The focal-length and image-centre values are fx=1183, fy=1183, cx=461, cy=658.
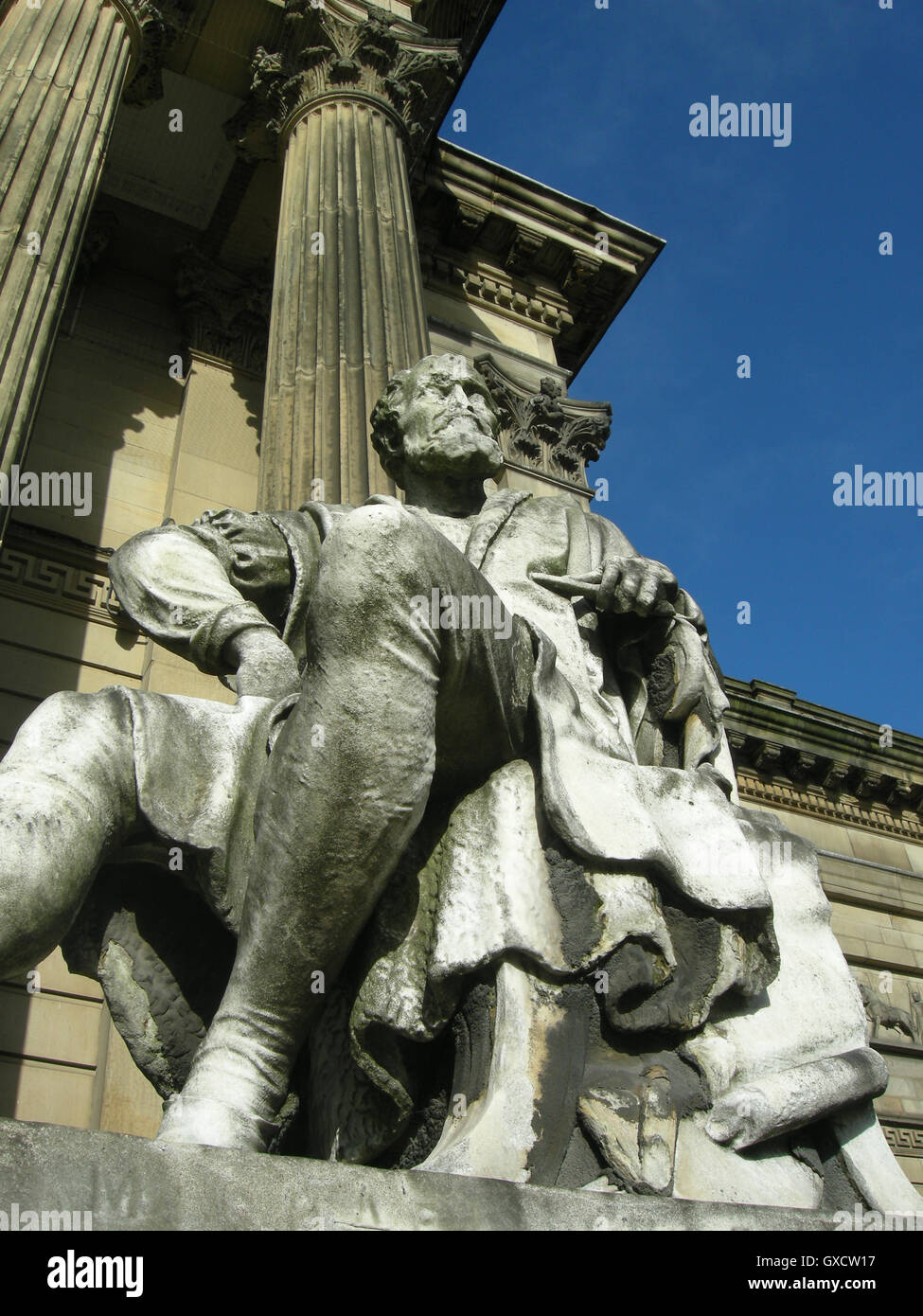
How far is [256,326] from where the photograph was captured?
13.3 meters

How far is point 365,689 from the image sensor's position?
7.91 feet

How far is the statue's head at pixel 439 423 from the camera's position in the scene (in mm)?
3738

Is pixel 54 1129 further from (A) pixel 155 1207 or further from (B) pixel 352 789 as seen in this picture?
(B) pixel 352 789

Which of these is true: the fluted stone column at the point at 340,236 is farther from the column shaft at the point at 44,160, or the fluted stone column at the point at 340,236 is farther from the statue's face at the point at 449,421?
the statue's face at the point at 449,421

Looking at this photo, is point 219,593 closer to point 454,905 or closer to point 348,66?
point 454,905

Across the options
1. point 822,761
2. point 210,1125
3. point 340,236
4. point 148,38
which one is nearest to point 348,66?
point 148,38

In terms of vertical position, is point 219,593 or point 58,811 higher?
point 219,593

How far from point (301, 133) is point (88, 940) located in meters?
9.59

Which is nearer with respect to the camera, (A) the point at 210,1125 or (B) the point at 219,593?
(A) the point at 210,1125

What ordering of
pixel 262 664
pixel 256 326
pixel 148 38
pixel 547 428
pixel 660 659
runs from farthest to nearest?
pixel 547 428 → pixel 256 326 → pixel 148 38 → pixel 660 659 → pixel 262 664

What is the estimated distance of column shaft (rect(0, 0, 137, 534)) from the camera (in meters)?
6.95

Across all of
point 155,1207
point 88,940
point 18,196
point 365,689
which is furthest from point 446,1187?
point 18,196

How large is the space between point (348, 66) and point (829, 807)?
1170 centimetres

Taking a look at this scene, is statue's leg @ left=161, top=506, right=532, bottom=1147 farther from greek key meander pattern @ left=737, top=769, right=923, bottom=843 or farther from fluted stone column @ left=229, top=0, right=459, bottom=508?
greek key meander pattern @ left=737, top=769, right=923, bottom=843
